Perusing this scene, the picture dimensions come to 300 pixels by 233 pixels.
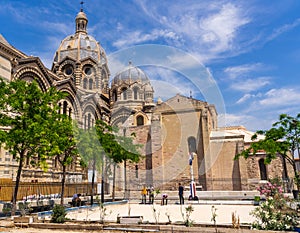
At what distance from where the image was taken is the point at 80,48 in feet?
151

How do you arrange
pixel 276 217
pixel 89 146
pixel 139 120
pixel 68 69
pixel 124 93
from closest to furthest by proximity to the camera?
pixel 276 217, pixel 89 146, pixel 139 120, pixel 68 69, pixel 124 93

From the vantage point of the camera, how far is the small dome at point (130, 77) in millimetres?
50531

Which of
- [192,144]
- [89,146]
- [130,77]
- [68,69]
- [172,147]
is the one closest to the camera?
[89,146]

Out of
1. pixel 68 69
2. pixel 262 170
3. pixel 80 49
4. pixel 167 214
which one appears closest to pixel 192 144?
pixel 262 170

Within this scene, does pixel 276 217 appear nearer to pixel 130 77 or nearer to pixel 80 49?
pixel 80 49

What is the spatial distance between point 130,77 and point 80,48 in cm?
1046

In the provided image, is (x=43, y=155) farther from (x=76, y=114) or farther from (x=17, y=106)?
(x=76, y=114)

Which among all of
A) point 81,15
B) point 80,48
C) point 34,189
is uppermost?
point 81,15

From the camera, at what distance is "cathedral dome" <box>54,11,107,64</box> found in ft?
149

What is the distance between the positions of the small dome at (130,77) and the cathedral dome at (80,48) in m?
4.21

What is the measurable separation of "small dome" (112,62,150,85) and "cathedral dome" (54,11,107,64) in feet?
13.8

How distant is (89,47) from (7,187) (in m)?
35.9

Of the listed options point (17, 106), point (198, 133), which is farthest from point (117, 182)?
point (17, 106)

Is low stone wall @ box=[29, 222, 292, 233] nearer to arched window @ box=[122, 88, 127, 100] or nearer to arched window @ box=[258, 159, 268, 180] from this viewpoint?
arched window @ box=[258, 159, 268, 180]
